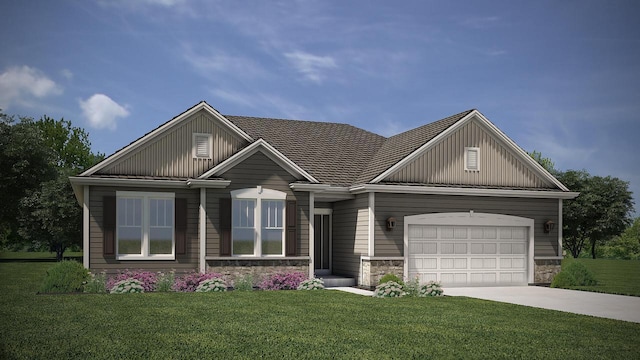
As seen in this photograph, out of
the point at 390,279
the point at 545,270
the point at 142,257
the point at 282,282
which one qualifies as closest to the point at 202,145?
the point at 142,257

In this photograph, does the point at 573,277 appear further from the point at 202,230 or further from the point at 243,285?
the point at 202,230

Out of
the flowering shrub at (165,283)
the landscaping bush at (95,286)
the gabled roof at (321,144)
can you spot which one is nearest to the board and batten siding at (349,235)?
the gabled roof at (321,144)

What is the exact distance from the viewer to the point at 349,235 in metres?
22.5

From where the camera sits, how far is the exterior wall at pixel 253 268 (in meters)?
19.7

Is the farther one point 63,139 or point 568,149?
point 63,139

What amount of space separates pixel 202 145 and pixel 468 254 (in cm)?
979

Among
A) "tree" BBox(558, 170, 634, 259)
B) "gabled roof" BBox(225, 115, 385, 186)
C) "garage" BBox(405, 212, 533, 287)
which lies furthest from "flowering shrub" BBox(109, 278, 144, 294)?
"tree" BBox(558, 170, 634, 259)

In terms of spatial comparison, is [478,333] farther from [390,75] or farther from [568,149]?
[390,75]

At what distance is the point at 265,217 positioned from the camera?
20328mm

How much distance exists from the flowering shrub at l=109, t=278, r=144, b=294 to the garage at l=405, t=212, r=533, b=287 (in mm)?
8539

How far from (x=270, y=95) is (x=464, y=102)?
8.97m

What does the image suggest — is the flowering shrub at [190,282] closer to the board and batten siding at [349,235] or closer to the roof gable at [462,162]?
the board and batten siding at [349,235]

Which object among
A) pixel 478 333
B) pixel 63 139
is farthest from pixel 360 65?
pixel 63 139

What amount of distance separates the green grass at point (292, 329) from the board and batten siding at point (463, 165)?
637 centimetres
